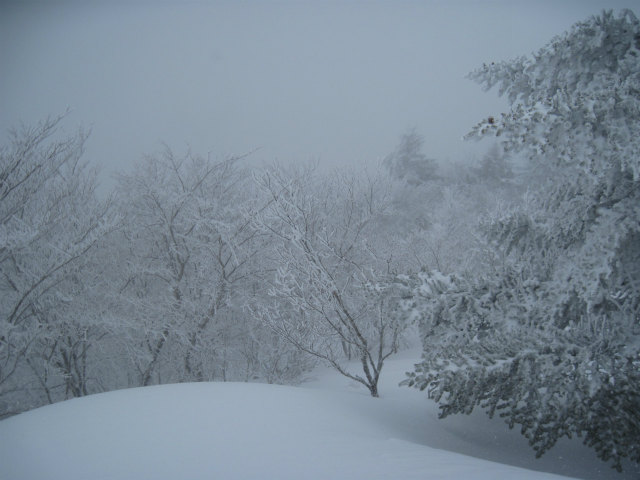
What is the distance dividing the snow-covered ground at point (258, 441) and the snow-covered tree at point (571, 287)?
77cm

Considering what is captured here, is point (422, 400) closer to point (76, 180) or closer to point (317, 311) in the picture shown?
point (317, 311)

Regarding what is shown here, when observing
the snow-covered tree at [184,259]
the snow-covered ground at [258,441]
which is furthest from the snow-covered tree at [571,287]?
the snow-covered tree at [184,259]

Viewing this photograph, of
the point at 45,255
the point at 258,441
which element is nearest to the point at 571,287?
the point at 258,441

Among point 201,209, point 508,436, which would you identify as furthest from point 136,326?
point 508,436

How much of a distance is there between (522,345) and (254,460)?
8.61 ft

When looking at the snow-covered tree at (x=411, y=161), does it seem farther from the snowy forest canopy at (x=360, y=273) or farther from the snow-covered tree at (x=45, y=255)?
the snow-covered tree at (x=45, y=255)

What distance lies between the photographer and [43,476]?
8.79 ft

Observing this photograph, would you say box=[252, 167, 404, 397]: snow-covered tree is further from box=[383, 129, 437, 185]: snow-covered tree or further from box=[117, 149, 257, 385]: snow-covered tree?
box=[383, 129, 437, 185]: snow-covered tree

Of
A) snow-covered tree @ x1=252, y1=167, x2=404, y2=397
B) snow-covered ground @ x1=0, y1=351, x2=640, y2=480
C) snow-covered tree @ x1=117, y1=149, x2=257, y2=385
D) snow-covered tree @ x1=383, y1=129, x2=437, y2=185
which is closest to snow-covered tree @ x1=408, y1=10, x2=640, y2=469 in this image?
snow-covered ground @ x1=0, y1=351, x2=640, y2=480

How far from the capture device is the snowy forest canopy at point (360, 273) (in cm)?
292

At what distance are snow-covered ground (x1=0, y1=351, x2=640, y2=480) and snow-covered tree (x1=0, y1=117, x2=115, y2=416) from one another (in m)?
4.22

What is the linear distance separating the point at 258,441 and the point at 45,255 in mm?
7946

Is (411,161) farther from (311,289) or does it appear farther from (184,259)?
(311,289)

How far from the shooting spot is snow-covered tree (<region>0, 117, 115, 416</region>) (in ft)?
23.6
